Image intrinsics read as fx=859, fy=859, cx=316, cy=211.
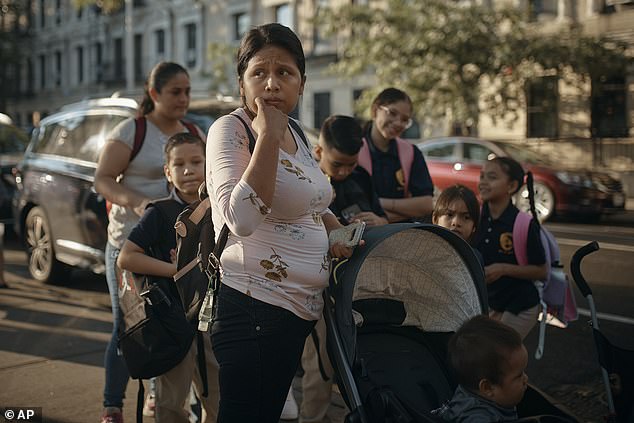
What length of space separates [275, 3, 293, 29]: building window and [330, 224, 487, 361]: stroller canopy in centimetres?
3162

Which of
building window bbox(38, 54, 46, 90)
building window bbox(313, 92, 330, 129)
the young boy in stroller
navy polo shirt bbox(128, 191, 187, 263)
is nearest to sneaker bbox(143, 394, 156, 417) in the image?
navy polo shirt bbox(128, 191, 187, 263)

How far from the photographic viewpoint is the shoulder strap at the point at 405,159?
4945 millimetres

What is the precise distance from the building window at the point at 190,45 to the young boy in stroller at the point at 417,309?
37.8 metres

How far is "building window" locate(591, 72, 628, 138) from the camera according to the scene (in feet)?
75.2

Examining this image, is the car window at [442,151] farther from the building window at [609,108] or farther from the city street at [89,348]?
the city street at [89,348]

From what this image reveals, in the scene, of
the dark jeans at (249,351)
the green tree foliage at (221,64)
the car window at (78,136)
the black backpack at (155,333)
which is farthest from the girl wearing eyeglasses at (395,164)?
the green tree foliage at (221,64)

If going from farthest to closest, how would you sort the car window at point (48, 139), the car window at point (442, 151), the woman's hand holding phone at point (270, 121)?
1. the car window at point (442, 151)
2. the car window at point (48, 139)
3. the woman's hand holding phone at point (270, 121)

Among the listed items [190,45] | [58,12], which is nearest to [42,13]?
[58,12]

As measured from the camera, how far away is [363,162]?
4.80 m

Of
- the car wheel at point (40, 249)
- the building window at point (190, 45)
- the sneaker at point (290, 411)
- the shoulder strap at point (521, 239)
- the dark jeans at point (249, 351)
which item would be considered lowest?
the sneaker at point (290, 411)

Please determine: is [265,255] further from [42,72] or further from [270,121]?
[42,72]

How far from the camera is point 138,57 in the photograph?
45.0m

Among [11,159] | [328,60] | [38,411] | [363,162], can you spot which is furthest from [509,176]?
[328,60]

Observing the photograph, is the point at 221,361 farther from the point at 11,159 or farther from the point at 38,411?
the point at 11,159
